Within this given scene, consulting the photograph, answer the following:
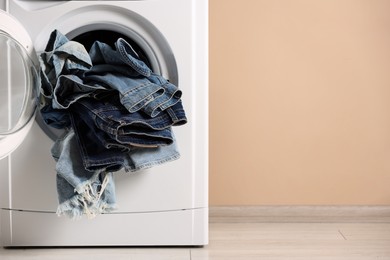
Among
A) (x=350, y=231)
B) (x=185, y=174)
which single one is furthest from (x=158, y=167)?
(x=350, y=231)

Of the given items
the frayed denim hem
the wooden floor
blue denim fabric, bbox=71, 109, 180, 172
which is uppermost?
blue denim fabric, bbox=71, 109, 180, 172

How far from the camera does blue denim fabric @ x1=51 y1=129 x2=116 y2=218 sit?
157 cm

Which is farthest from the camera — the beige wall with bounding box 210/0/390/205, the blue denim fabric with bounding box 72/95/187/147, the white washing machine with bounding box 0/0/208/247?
the beige wall with bounding box 210/0/390/205

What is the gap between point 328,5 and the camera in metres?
2.03

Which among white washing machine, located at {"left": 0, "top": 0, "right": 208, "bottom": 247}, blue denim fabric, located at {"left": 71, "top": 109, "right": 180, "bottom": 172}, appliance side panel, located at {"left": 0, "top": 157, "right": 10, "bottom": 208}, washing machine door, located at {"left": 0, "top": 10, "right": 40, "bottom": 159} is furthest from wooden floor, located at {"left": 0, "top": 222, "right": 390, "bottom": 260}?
washing machine door, located at {"left": 0, "top": 10, "right": 40, "bottom": 159}

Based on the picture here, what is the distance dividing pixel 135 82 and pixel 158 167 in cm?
25

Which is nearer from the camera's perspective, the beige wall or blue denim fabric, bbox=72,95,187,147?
blue denim fabric, bbox=72,95,187,147

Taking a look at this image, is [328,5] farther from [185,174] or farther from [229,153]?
[185,174]

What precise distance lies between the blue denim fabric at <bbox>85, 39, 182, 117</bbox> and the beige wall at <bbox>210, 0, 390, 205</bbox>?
1.55ft

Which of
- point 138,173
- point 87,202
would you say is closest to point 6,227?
point 87,202

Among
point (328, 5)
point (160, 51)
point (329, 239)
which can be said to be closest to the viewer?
point (160, 51)

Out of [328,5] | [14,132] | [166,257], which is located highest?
[328,5]

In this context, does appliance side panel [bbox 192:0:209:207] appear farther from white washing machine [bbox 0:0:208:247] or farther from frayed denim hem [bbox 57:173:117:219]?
frayed denim hem [bbox 57:173:117:219]

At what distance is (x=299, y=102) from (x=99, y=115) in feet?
2.49
